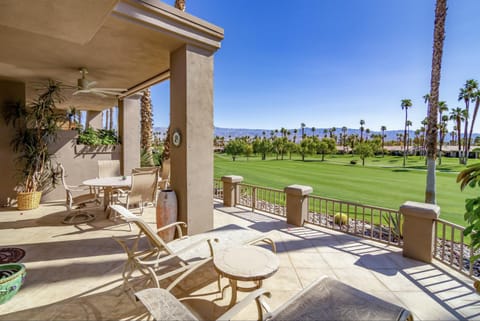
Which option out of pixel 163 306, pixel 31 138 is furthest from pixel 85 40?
pixel 31 138

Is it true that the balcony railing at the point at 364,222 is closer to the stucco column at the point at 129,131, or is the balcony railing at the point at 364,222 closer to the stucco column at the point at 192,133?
the stucco column at the point at 192,133

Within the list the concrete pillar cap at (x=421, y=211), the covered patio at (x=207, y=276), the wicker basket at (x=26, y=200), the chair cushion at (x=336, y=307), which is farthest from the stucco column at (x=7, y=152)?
the concrete pillar cap at (x=421, y=211)

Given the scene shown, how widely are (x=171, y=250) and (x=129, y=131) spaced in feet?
22.2

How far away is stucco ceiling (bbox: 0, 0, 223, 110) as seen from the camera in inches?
97.9

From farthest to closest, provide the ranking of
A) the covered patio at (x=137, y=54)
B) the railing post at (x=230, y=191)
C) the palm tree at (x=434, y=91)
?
the palm tree at (x=434, y=91) < the railing post at (x=230, y=191) < the covered patio at (x=137, y=54)

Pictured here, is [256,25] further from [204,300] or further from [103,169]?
[204,300]

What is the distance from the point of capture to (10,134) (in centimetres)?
621

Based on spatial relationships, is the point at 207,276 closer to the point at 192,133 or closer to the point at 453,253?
the point at 192,133

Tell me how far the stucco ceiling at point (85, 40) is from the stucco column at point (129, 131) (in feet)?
4.36

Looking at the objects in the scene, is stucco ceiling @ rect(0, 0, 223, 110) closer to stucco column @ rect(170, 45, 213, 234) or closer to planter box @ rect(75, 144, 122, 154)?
stucco column @ rect(170, 45, 213, 234)

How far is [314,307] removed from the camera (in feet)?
5.61

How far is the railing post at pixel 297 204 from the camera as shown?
489 cm

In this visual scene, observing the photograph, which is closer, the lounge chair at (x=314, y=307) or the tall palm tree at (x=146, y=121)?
the lounge chair at (x=314, y=307)

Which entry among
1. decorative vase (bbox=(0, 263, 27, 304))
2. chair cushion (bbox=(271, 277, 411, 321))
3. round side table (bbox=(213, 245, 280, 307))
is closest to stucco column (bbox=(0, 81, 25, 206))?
decorative vase (bbox=(0, 263, 27, 304))
